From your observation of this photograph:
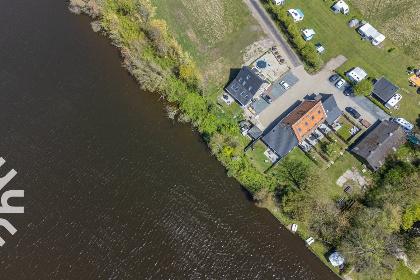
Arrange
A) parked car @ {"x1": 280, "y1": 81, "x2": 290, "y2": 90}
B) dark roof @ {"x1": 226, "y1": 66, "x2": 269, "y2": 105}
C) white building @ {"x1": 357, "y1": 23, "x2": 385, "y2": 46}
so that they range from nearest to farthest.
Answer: dark roof @ {"x1": 226, "y1": 66, "x2": 269, "y2": 105} → parked car @ {"x1": 280, "y1": 81, "x2": 290, "y2": 90} → white building @ {"x1": 357, "y1": 23, "x2": 385, "y2": 46}

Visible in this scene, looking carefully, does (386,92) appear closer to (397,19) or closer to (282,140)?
(397,19)

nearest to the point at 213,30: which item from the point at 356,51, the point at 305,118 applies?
the point at 305,118

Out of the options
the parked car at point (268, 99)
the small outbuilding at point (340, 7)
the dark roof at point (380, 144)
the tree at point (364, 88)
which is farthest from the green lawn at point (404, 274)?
the small outbuilding at point (340, 7)

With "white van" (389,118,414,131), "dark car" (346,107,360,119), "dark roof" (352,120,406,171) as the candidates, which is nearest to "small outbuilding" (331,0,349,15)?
"dark car" (346,107,360,119)

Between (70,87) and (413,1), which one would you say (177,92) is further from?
(413,1)

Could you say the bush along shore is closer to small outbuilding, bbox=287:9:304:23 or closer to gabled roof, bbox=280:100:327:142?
gabled roof, bbox=280:100:327:142

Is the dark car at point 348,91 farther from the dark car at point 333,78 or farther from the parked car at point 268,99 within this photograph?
the parked car at point 268,99

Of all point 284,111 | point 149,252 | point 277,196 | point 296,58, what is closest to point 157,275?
point 149,252
